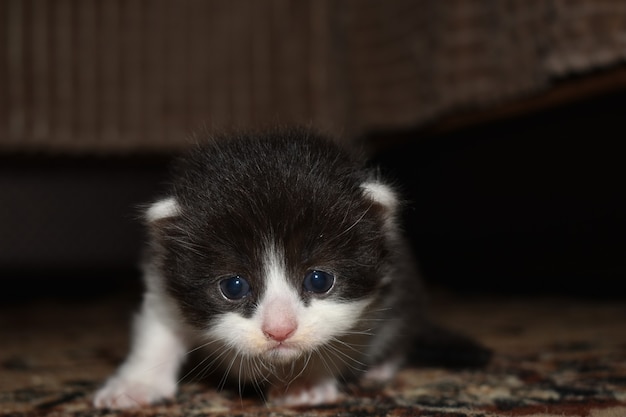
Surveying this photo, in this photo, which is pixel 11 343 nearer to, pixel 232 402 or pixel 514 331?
pixel 232 402

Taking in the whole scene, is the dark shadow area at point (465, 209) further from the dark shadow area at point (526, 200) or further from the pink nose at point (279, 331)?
the pink nose at point (279, 331)

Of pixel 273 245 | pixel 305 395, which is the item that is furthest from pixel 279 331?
pixel 305 395

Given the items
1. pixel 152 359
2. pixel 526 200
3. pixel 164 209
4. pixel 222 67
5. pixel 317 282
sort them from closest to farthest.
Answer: pixel 317 282 < pixel 164 209 < pixel 152 359 < pixel 222 67 < pixel 526 200

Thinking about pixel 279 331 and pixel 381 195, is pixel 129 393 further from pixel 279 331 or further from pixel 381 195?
pixel 381 195

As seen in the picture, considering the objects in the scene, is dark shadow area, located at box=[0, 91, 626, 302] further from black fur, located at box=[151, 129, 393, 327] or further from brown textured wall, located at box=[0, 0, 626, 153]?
black fur, located at box=[151, 129, 393, 327]

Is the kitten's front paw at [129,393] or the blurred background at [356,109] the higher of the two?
the blurred background at [356,109]

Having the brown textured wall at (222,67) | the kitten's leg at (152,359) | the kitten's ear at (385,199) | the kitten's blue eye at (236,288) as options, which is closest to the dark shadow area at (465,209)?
the brown textured wall at (222,67)
